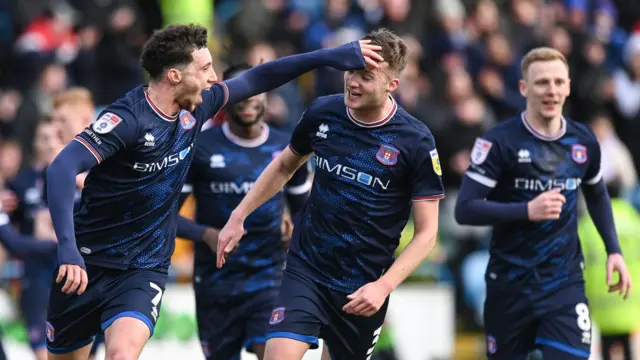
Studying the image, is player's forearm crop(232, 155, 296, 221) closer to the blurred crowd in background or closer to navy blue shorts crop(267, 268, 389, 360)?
navy blue shorts crop(267, 268, 389, 360)

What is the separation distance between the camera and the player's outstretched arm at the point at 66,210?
6859 mm

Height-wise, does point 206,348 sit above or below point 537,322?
below

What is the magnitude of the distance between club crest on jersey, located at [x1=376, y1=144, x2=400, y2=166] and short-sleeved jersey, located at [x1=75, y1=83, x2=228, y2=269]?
1.17m

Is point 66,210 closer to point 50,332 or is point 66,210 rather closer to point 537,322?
point 50,332

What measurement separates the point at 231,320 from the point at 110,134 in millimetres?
2498

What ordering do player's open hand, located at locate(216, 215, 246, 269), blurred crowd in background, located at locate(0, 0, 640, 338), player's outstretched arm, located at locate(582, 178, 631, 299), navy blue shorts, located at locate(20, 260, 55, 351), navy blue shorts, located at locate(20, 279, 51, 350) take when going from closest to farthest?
player's open hand, located at locate(216, 215, 246, 269) < player's outstretched arm, located at locate(582, 178, 631, 299) < navy blue shorts, located at locate(20, 279, 51, 350) < navy blue shorts, located at locate(20, 260, 55, 351) < blurred crowd in background, located at locate(0, 0, 640, 338)

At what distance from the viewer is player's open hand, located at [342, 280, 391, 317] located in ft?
23.2

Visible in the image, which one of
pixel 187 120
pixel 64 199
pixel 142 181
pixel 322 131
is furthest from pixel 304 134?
pixel 64 199

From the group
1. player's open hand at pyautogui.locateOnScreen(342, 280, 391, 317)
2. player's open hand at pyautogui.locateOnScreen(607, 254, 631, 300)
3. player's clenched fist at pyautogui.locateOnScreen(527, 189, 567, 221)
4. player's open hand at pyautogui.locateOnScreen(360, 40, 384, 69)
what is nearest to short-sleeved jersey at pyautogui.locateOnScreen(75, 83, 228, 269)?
player's open hand at pyautogui.locateOnScreen(360, 40, 384, 69)

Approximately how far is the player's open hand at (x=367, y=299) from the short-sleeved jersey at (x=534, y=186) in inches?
70.6

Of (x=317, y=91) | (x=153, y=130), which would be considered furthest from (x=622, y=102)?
(x=153, y=130)

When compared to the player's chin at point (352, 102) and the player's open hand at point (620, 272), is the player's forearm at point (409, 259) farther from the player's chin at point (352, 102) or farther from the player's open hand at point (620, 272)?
the player's open hand at point (620, 272)

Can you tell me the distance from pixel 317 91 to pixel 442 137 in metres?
2.01

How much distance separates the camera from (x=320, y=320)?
24.5 ft
